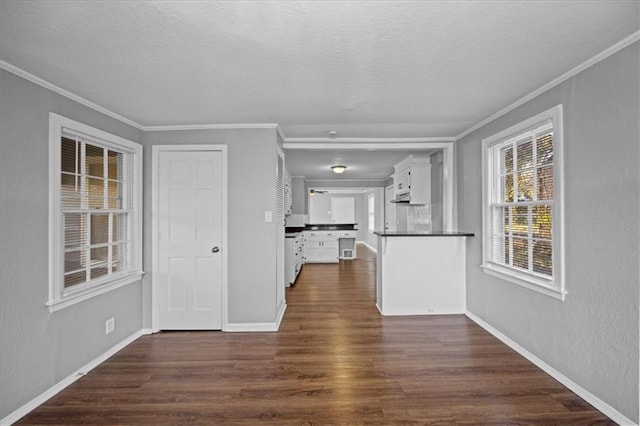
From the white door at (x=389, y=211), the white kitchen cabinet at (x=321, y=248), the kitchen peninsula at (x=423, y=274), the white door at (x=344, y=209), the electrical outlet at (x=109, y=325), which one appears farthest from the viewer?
the white door at (x=344, y=209)

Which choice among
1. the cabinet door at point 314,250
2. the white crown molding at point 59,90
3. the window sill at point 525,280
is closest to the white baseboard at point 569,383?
the window sill at point 525,280

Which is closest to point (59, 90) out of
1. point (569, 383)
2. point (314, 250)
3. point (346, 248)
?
point (569, 383)

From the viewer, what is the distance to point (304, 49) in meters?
2.06

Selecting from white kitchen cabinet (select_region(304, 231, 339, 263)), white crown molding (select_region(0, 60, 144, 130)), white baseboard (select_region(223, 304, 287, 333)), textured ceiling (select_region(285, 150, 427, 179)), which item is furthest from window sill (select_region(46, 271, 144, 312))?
white kitchen cabinet (select_region(304, 231, 339, 263))

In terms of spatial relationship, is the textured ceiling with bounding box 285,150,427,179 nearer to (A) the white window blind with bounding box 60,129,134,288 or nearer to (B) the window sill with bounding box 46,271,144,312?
(A) the white window blind with bounding box 60,129,134,288

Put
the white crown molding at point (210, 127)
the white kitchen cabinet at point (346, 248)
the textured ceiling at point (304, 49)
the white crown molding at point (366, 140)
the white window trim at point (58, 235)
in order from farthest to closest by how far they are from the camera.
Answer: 1. the white kitchen cabinet at point (346, 248)
2. the white crown molding at point (366, 140)
3. the white crown molding at point (210, 127)
4. the white window trim at point (58, 235)
5. the textured ceiling at point (304, 49)

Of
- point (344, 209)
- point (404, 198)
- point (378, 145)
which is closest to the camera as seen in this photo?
point (378, 145)

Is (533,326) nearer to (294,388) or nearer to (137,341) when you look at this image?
(294,388)

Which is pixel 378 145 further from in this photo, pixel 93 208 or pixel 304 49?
pixel 93 208

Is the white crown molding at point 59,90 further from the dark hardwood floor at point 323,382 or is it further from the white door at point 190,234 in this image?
the dark hardwood floor at point 323,382

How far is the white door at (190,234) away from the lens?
3.76 meters

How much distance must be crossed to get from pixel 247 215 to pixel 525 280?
9.40ft

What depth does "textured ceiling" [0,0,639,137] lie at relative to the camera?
167 centimetres

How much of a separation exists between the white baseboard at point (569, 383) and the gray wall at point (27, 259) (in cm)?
389
